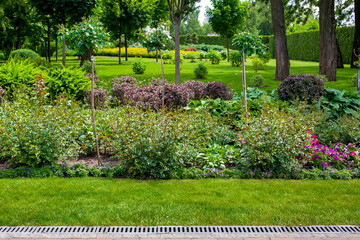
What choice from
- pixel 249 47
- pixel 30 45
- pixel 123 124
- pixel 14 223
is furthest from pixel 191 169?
pixel 30 45

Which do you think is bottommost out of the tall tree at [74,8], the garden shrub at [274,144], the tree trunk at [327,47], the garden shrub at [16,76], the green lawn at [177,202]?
the green lawn at [177,202]

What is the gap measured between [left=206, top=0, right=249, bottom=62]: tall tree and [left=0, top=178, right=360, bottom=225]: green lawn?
24728 millimetres

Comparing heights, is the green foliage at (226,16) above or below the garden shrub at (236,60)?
above

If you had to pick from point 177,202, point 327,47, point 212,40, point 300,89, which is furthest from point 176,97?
point 212,40

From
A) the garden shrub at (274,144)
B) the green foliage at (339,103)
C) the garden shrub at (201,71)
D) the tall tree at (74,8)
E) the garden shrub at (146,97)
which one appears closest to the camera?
the garden shrub at (274,144)

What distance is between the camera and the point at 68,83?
920 cm

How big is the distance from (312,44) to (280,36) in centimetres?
1737

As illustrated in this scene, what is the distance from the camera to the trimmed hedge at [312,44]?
992 inches

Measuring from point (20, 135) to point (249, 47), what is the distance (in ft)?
15.8

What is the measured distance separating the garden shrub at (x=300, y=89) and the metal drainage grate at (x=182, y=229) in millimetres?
5456

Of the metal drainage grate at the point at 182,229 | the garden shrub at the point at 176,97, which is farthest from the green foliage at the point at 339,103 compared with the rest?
the metal drainage grate at the point at 182,229

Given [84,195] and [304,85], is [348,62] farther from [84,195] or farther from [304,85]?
[84,195]

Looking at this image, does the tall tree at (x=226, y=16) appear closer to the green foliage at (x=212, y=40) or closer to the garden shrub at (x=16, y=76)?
the green foliage at (x=212, y=40)

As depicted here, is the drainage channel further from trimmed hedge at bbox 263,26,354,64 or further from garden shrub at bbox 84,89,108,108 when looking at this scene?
trimmed hedge at bbox 263,26,354,64
